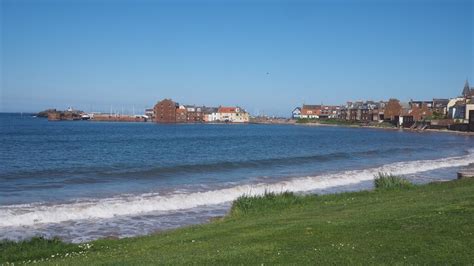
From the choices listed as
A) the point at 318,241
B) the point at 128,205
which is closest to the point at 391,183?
the point at 128,205

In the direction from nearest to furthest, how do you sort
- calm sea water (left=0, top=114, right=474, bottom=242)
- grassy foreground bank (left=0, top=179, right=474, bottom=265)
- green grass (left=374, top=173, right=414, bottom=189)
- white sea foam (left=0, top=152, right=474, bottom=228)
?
grassy foreground bank (left=0, top=179, right=474, bottom=265)
calm sea water (left=0, top=114, right=474, bottom=242)
white sea foam (left=0, top=152, right=474, bottom=228)
green grass (left=374, top=173, right=414, bottom=189)

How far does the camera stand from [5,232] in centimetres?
1997

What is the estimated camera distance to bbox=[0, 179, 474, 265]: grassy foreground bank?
33.9ft

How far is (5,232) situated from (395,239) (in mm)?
15200

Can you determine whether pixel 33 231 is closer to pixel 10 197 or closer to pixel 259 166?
pixel 10 197

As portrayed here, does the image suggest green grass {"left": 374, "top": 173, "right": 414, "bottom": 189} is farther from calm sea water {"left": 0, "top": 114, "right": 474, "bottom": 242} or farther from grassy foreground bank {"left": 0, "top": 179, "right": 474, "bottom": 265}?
grassy foreground bank {"left": 0, "top": 179, "right": 474, "bottom": 265}

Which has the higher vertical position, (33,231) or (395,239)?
(395,239)

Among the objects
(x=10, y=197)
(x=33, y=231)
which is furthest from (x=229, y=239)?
(x=10, y=197)

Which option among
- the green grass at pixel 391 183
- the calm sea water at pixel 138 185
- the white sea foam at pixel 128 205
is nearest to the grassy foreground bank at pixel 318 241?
the calm sea water at pixel 138 185

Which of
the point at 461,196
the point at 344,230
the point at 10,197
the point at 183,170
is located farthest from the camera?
the point at 183,170

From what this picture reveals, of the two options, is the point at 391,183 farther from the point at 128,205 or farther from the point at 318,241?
the point at 318,241

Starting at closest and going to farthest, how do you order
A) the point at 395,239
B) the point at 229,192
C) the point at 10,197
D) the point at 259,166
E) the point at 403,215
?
the point at 395,239, the point at 403,215, the point at 10,197, the point at 229,192, the point at 259,166

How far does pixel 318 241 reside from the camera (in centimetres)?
1204

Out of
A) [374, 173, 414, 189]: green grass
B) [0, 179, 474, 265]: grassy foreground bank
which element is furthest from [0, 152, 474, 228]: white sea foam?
[0, 179, 474, 265]: grassy foreground bank
